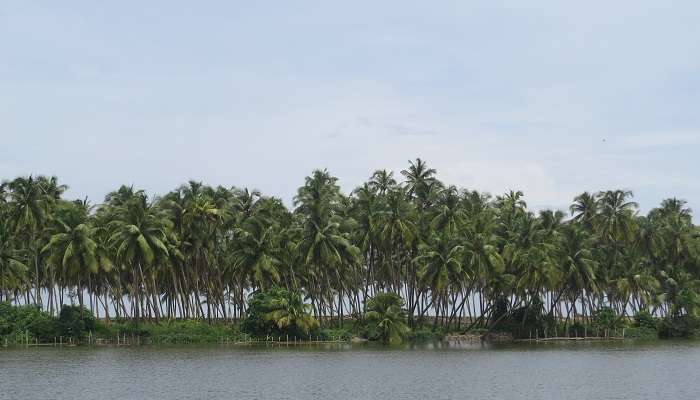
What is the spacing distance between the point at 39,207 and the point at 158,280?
62.8ft

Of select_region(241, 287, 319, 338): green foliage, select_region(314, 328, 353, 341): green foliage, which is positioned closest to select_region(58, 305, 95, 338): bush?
select_region(241, 287, 319, 338): green foliage

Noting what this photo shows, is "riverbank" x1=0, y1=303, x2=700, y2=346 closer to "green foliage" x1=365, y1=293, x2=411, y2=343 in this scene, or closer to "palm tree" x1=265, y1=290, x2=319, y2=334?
"green foliage" x1=365, y1=293, x2=411, y2=343

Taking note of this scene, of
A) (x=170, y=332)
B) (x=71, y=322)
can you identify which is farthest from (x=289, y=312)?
(x=71, y=322)

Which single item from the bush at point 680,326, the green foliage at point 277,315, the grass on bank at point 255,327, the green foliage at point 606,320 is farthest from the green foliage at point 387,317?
the bush at point 680,326

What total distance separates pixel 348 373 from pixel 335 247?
1351 inches

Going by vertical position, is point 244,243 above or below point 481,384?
above

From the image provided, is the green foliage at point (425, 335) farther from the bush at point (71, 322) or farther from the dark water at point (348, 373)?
the bush at point (71, 322)

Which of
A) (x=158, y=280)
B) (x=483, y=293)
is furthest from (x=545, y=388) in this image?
(x=158, y=280)

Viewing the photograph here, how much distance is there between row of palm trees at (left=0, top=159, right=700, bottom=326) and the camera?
287ft

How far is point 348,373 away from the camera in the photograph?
55312 mm

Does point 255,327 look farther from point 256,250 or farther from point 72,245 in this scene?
point 72,245

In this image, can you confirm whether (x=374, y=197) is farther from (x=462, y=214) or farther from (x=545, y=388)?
(x=545, y=388)

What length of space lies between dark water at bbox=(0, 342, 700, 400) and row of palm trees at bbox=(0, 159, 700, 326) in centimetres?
1296

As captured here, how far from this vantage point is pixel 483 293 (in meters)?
102
